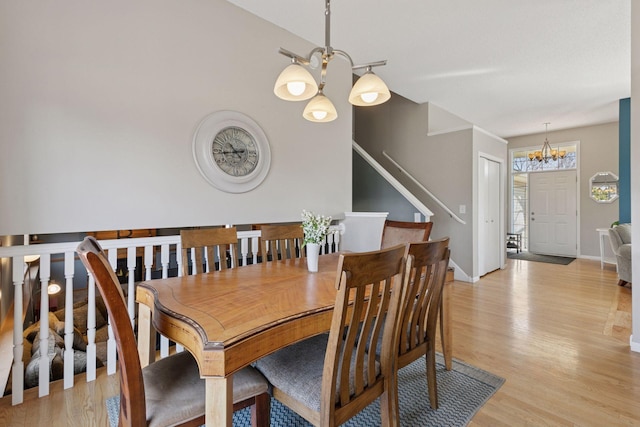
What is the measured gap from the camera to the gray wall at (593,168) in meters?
6.39

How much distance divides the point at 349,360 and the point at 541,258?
23.5 feet

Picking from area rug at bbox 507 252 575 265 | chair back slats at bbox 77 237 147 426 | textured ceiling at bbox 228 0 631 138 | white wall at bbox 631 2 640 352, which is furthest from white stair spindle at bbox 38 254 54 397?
area rug at bbox 507 252 575 265

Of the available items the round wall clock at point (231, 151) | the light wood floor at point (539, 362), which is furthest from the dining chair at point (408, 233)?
the round wall clock at point (231, 151)

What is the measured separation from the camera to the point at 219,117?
278 centimetres

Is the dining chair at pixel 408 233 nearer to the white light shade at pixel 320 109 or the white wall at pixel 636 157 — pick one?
the white light shade at pixel 320 109

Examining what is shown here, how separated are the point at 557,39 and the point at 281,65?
295cm

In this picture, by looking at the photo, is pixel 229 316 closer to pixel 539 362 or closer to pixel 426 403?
pixel 426 403

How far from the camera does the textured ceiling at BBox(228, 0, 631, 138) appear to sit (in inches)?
113

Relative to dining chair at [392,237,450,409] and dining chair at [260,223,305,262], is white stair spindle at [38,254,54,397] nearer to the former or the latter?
dining chair at [260,223,305,262]

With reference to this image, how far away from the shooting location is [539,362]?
7.57 feet

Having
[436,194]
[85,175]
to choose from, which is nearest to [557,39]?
[436,194]

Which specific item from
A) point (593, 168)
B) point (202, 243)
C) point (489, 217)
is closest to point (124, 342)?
point (202, 243)

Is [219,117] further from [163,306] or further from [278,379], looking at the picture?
[278,379]

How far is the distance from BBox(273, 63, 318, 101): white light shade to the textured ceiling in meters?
1.41
